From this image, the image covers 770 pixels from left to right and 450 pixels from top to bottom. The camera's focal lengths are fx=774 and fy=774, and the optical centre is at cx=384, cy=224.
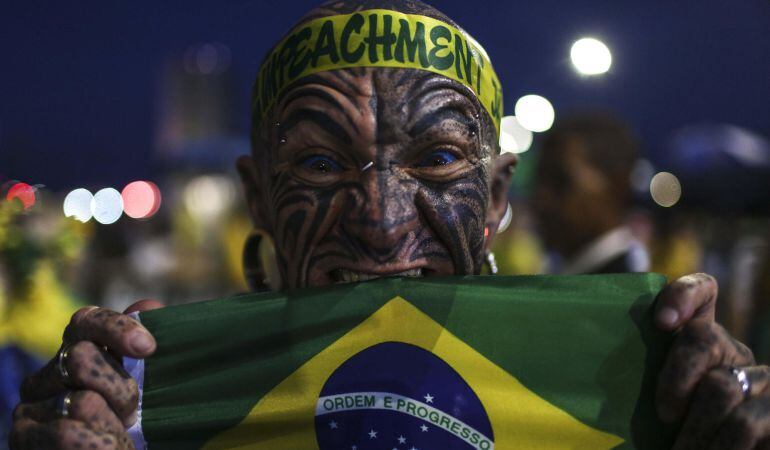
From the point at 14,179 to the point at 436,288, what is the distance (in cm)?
339

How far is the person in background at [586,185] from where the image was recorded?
4316 millimetres

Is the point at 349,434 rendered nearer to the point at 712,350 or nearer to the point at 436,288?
the point at 436,288

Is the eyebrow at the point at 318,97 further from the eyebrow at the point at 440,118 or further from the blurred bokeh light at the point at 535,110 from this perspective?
the blurred bokeh light at the point at 535,110

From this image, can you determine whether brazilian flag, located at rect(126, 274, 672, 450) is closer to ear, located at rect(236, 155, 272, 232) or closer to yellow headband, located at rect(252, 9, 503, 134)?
ear, located at rect(236, 155, 272, 232)

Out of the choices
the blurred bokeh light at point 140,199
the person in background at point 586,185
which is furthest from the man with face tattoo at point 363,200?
the blurred bokeh light at point 140,199

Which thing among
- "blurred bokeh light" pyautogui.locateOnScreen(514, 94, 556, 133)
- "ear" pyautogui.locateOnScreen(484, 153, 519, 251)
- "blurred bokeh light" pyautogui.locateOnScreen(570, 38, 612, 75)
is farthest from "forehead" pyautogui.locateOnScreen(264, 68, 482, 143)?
"blurred bokeh light" pyautogui.locateOnScreen(514, 94, 556, 133)

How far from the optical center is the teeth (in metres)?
1.87

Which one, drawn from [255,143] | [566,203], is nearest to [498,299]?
[255,143]

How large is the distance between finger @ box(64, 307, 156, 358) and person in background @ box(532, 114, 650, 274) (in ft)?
9.61

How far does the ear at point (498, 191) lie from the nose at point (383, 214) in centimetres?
38

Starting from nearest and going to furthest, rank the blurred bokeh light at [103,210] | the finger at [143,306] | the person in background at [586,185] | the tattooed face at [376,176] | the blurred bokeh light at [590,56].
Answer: the tattooed face at [376,176], the finger at [143,306], the blurred bokeh light at [103,210], the blurred bokeh light at [590,56], the person in background at [586,185]

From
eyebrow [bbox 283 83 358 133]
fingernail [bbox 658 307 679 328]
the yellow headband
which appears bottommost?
fingernail [bbox 658 307 679 328]

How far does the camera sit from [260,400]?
6.04 ft

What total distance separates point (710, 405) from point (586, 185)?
2933mm
